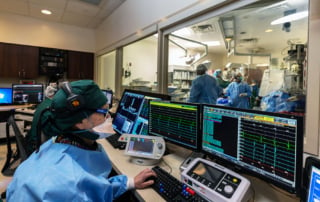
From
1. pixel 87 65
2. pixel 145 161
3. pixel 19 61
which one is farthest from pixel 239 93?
pixel 19 61

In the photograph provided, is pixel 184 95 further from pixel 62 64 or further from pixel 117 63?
pixel 62 64

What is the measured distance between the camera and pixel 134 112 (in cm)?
165

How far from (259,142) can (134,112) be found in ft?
3.48

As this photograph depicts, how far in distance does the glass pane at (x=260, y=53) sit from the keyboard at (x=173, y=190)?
2.92 ft

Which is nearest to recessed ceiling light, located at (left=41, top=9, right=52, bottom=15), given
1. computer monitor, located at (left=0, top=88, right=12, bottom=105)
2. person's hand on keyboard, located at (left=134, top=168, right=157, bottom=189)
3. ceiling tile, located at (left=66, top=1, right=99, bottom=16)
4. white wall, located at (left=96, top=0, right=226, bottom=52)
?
ceiling tile, located at (left=66, top=1, right=99, bottom=16)

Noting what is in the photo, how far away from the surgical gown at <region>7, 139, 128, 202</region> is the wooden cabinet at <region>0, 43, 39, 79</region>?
4.15m

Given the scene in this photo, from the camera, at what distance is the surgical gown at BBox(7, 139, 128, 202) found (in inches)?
26.2

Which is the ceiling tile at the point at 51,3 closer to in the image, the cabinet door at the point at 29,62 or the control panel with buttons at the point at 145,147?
the cabinet door at the point at 29,62

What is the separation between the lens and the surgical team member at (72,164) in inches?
26.8

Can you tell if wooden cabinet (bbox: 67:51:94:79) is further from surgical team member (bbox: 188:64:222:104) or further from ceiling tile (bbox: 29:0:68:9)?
surgical team member (bbox: 188:64:222:104)

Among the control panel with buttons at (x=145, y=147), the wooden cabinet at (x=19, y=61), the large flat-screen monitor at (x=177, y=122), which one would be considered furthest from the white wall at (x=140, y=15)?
the wooden cabinet at (x=19, y=61)

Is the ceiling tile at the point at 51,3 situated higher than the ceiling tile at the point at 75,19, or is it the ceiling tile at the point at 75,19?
the ceiling tile at the point at 75,19

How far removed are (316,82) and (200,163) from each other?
2.56 feet

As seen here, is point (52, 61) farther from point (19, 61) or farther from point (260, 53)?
point (260, 53)
